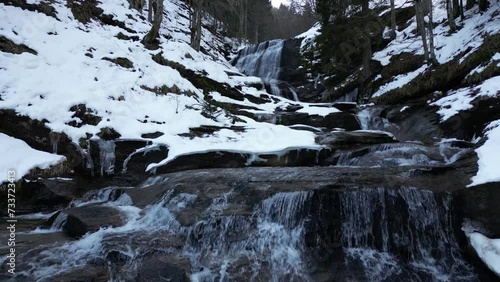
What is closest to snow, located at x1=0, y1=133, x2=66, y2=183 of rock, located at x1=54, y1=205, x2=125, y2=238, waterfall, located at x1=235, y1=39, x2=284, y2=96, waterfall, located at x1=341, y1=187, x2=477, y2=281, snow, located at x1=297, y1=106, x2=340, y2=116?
→ rock, located at x1=54, y1=205, x2=125, y2=238

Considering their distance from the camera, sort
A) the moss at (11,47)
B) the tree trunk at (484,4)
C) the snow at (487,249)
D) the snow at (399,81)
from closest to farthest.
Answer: the snow at (487,249)
the moss at (11,47)
the snow at (399,81)
the tree trunk at (484,4)

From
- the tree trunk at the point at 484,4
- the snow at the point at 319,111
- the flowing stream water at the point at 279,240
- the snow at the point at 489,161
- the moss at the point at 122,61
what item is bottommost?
the flowing stream water at the point at 279,240

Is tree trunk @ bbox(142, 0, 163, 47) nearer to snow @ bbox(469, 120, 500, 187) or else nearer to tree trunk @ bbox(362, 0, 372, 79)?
tree trunk @ bbox(362, 0, 372, 79)

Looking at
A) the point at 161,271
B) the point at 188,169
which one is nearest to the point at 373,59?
the point at 188,169

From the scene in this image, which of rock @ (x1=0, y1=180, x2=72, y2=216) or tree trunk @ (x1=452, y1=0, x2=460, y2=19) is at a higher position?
tree trunk @ (x1=452, y1=0, x2=460, y2=19)

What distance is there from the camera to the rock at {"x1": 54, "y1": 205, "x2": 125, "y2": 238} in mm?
5062

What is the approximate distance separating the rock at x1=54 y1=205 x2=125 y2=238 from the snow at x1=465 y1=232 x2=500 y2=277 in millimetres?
5520

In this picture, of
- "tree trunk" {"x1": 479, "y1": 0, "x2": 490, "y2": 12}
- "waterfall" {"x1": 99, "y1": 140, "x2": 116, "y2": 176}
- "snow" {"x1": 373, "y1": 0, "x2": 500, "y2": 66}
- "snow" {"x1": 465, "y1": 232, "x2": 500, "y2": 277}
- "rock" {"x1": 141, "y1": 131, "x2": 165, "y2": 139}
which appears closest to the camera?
"snow" {"x1": 465, "y1": 232, "x2": 500, "y2": 277}

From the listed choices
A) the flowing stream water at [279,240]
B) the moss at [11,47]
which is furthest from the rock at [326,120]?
the moss at [11,47]

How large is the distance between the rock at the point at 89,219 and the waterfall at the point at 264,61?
1695 centimetres

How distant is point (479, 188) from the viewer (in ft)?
16.1

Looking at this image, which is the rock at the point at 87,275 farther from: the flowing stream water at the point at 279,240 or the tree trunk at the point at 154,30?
the tree trunk at the point at 154,30

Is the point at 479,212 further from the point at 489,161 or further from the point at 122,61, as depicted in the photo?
the point at 122,61

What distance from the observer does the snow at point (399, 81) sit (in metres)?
14.1
